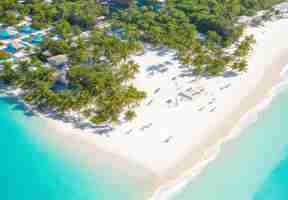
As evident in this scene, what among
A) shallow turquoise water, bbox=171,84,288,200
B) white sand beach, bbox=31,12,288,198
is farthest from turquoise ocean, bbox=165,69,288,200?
white sand beach, bbox=31,12,288,198

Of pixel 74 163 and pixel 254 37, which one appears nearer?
pixel 74 163

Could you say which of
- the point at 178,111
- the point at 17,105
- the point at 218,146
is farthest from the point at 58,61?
the point at 218,146

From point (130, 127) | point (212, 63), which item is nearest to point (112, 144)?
point (130, 127)

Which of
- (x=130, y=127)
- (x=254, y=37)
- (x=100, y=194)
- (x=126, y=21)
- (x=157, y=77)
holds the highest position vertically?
(x=126, y=21)

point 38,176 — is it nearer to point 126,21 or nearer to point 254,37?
point 126,21

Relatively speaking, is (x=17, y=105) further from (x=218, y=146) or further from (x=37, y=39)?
(x=218, y=146)

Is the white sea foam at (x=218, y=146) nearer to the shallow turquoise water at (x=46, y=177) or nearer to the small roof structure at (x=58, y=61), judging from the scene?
the shallow turquoise water at (x=46, y=177)

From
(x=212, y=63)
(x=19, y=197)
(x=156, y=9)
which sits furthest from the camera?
(x=156, y=9)
